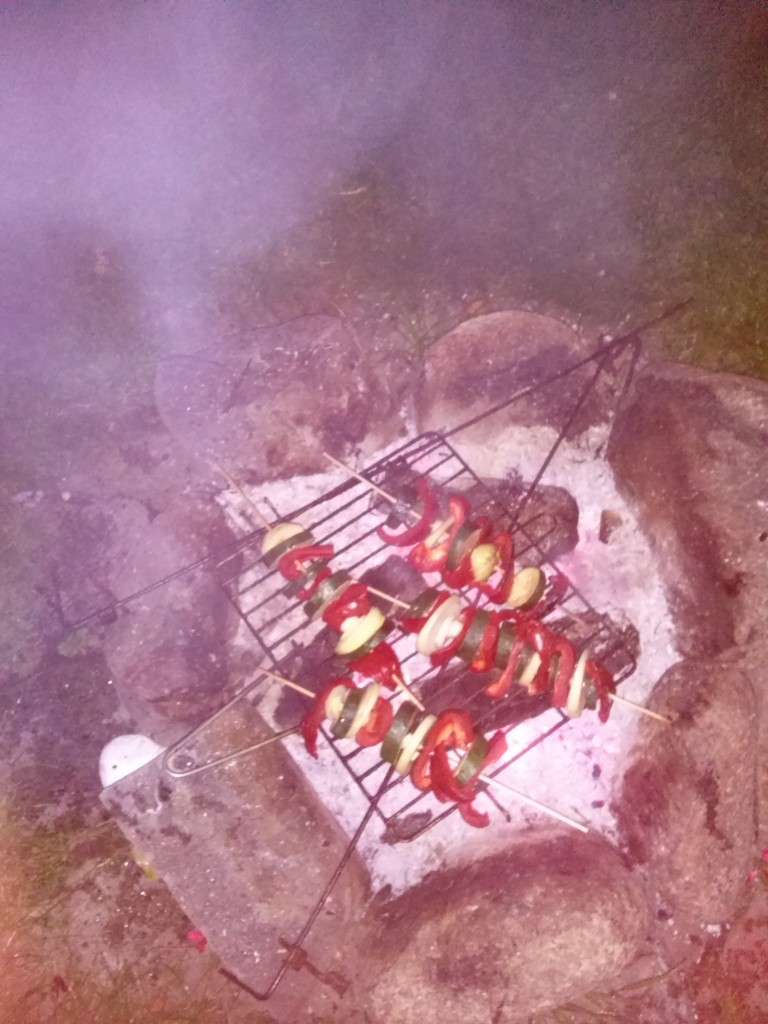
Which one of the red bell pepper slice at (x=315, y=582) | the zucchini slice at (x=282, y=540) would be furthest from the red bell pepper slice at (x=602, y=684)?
the zucchini slice at (x=282, y=540)

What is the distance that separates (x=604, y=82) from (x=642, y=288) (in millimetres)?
1611

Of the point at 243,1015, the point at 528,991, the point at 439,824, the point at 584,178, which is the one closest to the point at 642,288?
the point at 584,178

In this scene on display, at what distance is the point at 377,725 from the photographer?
402 cm

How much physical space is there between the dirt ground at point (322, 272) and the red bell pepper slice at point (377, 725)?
1.77 m

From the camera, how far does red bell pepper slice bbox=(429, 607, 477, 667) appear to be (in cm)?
400

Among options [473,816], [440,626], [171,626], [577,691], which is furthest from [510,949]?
[171,626]

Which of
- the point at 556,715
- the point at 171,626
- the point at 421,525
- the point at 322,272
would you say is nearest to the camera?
the point at 421,525

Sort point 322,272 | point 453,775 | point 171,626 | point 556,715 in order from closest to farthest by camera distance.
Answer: point 453,775 → point 171,626 → point 556,715 → point 322,272

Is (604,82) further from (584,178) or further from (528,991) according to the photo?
(528,991)

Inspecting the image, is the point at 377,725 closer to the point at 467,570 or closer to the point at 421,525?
the point at 467,570

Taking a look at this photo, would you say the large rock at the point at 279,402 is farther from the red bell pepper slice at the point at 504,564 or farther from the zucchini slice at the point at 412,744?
the zucchini slice at the point at 412,744

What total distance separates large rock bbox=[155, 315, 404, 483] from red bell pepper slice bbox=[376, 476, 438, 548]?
72cm

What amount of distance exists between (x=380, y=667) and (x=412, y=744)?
1.50ft

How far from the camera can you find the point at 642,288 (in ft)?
16.0
